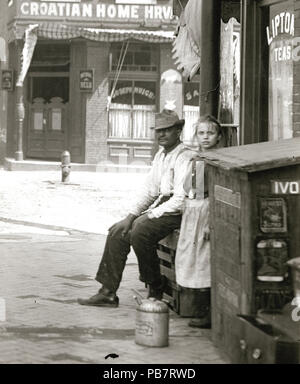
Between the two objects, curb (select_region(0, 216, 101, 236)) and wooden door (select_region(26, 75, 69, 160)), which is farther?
wooden door (select_region(26, 75, 69, 160))

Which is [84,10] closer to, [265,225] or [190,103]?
[190,103]

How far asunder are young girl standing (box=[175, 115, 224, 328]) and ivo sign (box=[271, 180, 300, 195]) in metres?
1.67

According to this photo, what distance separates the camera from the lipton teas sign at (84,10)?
1040 inches

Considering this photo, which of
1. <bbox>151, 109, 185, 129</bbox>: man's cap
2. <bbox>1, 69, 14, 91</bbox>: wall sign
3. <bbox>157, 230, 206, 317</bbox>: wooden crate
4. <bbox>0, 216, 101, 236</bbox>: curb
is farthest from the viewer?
<bbox>1, 69, 14, 91</bbox>: wall sign

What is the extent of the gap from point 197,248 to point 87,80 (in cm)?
2027

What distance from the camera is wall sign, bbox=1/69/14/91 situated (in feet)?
91.8

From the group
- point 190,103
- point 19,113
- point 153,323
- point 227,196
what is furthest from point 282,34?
point 19,113

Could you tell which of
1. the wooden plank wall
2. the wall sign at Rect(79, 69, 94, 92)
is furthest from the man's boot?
the wooden plank wall

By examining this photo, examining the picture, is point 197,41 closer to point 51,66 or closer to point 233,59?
point 233,59

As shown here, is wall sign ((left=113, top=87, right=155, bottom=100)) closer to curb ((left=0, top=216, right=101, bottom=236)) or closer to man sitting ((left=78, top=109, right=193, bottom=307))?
curb ((left=0, top=216, right=101, bottom=236))

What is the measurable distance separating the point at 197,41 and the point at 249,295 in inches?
232

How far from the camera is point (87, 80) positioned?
26438 millimetres

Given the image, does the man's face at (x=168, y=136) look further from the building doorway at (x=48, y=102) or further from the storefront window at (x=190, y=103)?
the building doorway at (x=48, y=102)
